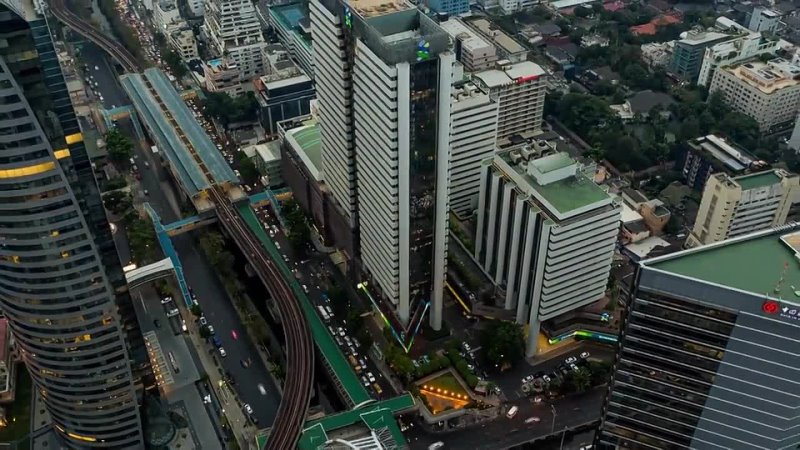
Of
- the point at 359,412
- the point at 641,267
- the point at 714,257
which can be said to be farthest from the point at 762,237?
the point at 359,412

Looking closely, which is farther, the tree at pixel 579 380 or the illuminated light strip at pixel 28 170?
the tree at pixel 579 380

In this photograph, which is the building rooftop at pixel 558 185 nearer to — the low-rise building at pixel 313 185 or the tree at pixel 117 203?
the low-rise building at pixel 313 185

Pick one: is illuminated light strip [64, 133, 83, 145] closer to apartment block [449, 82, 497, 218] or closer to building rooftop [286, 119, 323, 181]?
building rooftop [286, 119, 323, 181]

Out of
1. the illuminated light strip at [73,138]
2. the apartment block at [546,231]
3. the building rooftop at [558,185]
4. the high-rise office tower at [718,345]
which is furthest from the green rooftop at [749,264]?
the illuminated light strip at [73,138]

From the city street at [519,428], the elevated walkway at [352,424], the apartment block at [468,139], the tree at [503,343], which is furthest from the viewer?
the apartment block at [468,139]

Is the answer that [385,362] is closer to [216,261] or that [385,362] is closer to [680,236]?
[216,261]
